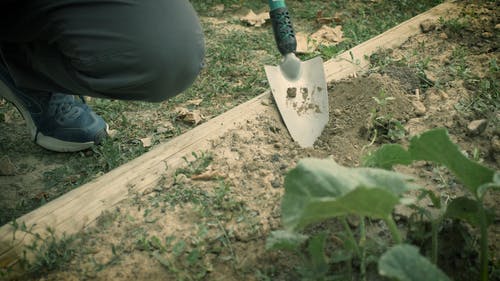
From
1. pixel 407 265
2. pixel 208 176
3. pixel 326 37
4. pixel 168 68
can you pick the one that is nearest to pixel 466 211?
pixel 407 265

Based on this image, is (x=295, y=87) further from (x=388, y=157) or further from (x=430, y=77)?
(x=388, y=157)

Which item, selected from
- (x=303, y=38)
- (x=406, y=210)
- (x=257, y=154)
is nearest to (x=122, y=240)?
(x=257, y=154)

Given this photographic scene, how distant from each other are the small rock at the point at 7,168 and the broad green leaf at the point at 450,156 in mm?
1750

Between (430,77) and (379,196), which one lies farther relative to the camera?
(430,77)

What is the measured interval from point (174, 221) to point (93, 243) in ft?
0.88

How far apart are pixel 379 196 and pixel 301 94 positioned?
4.01ft

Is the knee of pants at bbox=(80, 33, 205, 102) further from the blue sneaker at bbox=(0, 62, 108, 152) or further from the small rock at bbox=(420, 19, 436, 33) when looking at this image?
the small rock at bbox=(420, 19, 436, 33)

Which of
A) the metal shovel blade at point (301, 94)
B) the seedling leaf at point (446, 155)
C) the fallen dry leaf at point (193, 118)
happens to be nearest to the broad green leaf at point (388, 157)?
the seedling leaf at point (446, 155)

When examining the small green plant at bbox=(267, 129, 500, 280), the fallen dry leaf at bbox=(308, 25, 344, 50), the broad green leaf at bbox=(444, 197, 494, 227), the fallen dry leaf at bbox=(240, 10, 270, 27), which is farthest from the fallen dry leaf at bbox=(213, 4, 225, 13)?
the broad green leaf at bbox=(444, 197, 494, 227)

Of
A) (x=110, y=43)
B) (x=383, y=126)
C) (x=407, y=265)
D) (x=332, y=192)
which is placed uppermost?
(x=110, y=43)

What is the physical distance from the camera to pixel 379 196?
3.47 feet

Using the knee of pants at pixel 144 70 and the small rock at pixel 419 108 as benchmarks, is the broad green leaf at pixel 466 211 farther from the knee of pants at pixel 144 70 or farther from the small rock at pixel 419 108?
the knee of pants at pixel 144 70

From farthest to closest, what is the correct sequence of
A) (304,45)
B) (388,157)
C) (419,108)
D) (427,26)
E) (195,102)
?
(304,45)
(427,26)
(195,102)
(419,108)
(388,157)

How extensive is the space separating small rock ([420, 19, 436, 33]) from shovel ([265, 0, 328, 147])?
88cm
